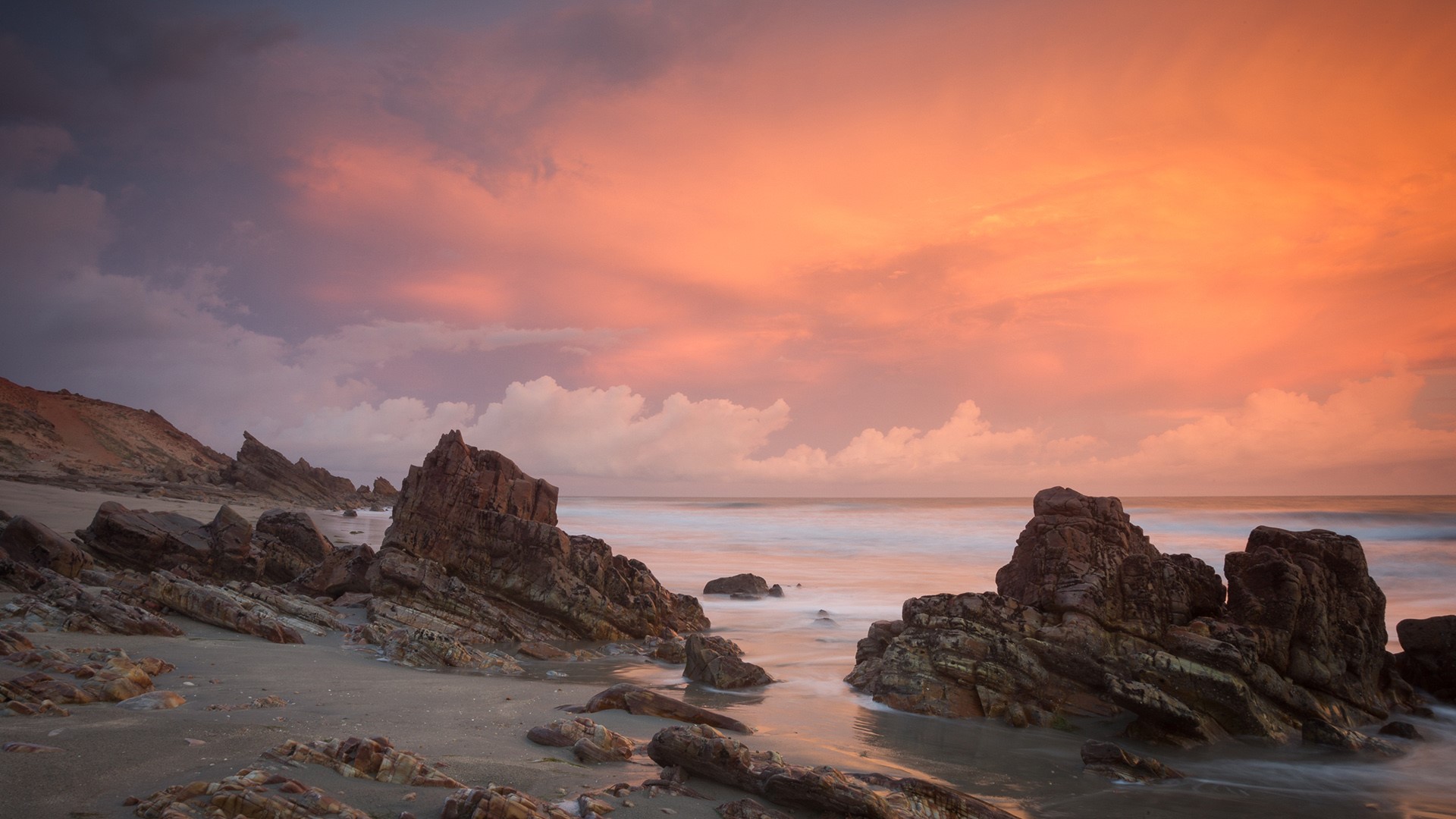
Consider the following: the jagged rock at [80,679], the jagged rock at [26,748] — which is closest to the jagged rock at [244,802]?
the jagged rock at [26,748]

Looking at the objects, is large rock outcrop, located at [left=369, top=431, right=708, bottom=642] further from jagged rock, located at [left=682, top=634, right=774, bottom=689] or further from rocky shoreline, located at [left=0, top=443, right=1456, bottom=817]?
jagged rock, located at [left=682, top=634, right=774, bottom=689]

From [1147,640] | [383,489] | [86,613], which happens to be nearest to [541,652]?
[86,613]

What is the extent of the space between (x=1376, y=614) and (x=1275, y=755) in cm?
517

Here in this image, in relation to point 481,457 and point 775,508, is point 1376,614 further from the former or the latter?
point 775,508

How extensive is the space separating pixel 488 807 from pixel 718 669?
29.1ft

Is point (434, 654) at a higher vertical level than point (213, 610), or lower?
lower

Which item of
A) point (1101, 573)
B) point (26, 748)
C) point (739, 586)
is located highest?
point (1101, 573)

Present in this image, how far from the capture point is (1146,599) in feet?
43.3

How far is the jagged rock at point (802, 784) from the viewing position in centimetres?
633

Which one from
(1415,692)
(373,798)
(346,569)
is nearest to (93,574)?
(346,569)

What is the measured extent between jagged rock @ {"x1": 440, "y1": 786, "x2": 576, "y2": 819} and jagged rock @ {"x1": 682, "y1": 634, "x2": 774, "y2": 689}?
8501 millimetres

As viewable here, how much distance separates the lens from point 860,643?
1602cm

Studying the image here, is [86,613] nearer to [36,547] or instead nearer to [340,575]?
[36,547]

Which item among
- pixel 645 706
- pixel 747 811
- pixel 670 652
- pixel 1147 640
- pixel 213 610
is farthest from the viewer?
pixel 670 652
